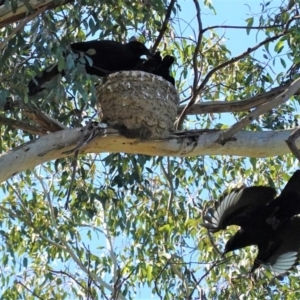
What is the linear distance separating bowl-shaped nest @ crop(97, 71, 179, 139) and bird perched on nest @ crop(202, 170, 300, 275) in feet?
2.94

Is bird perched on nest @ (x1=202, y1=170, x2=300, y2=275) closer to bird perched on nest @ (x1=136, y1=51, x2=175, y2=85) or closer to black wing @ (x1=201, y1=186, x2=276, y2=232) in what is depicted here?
black wing @ (x1=201, y1=186, x2=276, y2=232)

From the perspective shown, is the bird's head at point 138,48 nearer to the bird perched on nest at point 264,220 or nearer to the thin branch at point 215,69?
the thin branch at point 215,69

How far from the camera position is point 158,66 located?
5941 millimetres

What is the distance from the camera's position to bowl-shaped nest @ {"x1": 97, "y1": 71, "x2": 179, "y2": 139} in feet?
15.3

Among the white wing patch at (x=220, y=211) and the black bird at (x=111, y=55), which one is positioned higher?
the black bird at (x=111, y=55)

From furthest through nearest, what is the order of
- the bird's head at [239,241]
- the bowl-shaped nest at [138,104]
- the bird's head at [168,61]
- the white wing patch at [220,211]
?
1. the bird's head at [168,61]
2. the bird's head at [239,241]
3. the white wing patch at [220,211]
4. the bowl-shaped nest at [138,104]

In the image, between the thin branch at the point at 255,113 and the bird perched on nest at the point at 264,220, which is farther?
the bird perched on nest at the point at 264,220

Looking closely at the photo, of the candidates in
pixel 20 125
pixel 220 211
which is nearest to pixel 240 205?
pixel 220 211

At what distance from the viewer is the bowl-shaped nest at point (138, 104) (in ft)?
15.3

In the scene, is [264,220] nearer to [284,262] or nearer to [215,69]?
[284,262]

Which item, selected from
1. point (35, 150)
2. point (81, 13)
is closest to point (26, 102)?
point (35, 150)

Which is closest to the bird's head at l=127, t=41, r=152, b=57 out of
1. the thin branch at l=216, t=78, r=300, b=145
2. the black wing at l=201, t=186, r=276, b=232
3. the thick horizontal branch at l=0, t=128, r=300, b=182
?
the black wing at l=201, t=186, r=276, b=232

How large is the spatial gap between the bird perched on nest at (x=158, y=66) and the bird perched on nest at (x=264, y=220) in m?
0.98

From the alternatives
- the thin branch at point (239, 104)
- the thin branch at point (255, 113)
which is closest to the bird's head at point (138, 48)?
the thin branch at point (239, 104)
